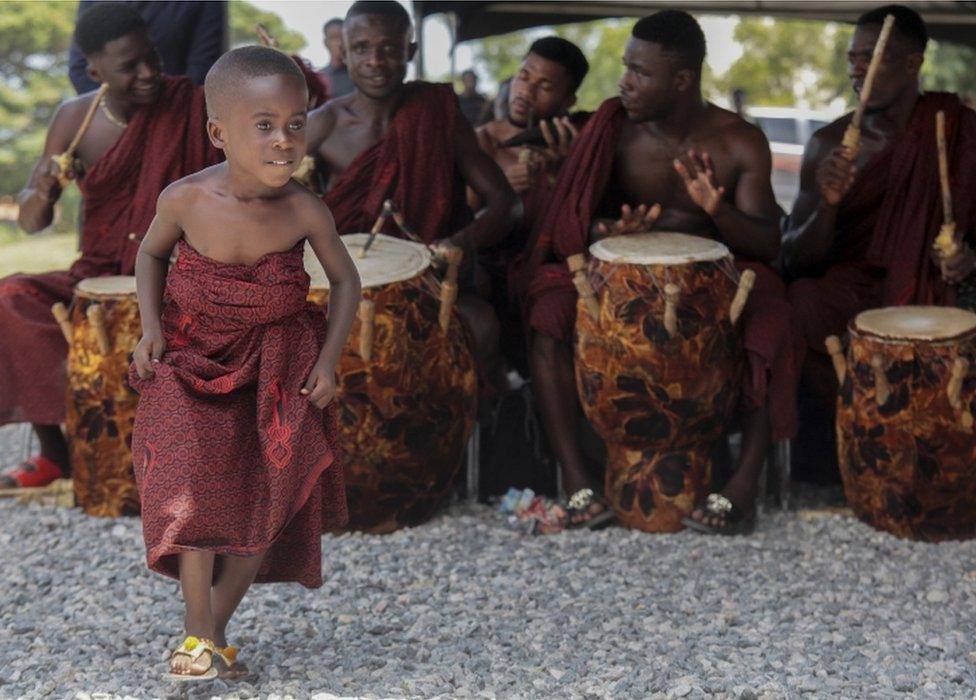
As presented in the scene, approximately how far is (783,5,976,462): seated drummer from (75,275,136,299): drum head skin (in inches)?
88.1

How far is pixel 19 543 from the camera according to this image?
15.5 ft

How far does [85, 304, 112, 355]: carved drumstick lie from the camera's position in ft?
15.6

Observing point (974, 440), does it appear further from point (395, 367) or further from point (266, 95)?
point (266, 95)

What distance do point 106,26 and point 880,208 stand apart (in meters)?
2.76

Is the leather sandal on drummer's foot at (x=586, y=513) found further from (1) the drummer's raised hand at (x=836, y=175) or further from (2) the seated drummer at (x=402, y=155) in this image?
(1) the drummer's raised hand at (x=836, y=175)

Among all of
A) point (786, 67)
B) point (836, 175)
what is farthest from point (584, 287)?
point (786, 67)

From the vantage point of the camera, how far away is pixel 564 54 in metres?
6.40

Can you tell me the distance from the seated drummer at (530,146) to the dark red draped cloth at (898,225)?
104cm

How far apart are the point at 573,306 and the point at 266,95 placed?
84.7 inches

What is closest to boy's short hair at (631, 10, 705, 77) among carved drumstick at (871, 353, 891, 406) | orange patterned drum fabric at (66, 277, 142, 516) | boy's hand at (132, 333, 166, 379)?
carved drumstick at (871, 353, 891, 406)

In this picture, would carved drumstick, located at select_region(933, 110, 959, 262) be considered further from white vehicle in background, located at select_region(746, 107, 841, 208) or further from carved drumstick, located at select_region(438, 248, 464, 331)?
white vehicle in background, located at select_region(746, 107, 841, 208)

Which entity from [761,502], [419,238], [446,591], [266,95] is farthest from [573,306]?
[266,95]

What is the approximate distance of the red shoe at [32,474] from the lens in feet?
17.5

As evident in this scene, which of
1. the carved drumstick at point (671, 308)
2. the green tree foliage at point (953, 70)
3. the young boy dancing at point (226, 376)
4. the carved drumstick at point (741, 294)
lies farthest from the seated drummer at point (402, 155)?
the green tree foliage at point (953, 70)
